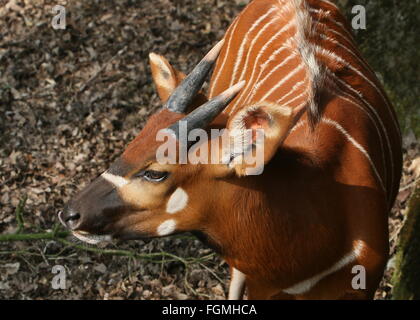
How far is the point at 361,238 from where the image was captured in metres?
3.13

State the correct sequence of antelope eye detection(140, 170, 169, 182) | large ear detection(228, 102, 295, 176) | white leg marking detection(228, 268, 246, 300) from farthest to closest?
1. white leg marking detection(228, 268, 246, 300)
2. antelope eye detection(140, 170, 169, 182)
3. large ear detection(228, 102, 295, 176)

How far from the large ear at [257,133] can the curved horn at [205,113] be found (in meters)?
0.09

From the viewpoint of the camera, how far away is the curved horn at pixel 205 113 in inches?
112

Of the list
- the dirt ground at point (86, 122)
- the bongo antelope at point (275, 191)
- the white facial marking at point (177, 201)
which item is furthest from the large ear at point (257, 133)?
the dirt ground at point (86, 122)

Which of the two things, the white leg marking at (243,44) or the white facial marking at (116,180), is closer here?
the white facial marking at (116,180)

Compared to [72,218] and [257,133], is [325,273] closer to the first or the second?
[257,133]

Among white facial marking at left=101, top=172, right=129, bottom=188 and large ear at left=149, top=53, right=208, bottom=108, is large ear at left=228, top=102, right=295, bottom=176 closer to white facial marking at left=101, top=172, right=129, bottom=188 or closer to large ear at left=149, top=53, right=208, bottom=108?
white facial marking at left=101, top=172, right=129, bottom=188

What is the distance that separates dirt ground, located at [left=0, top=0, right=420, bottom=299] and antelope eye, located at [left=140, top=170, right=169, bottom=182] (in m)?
1.99

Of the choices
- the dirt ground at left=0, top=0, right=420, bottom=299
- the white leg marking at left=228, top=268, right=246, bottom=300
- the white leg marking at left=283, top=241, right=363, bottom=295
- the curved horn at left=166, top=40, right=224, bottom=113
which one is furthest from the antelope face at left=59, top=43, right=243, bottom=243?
the dirt ground at left=0, top=0, right=420, bottom=299

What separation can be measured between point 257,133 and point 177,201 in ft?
1.49

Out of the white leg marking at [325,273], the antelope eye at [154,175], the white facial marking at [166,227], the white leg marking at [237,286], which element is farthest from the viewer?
the white leg marking at [237,286]

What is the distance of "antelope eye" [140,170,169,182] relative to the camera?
9.36 ft

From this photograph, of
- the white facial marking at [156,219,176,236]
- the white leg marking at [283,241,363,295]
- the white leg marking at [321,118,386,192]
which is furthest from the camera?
the white leg marking at [321,118,386,192]

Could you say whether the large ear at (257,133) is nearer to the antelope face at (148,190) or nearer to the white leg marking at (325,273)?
the antelope face at (148,190)
